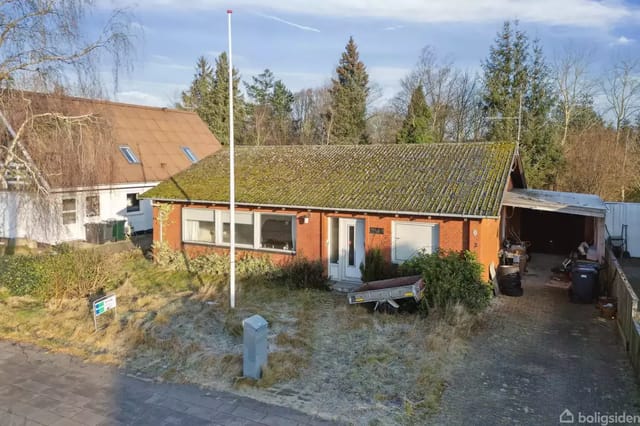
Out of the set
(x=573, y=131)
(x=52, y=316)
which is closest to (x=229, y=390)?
(x=52, y=316)

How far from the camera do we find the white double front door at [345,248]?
46.5 ft

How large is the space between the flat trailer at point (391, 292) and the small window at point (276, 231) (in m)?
4.20

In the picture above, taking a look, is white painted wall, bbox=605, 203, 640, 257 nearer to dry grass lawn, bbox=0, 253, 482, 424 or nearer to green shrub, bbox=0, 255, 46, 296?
dry grass lawn, bbox=0, 253, 482, 424

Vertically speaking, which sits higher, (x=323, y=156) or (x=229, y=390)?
(x=323, y=156)

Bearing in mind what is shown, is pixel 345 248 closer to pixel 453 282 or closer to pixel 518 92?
pixel 453 282

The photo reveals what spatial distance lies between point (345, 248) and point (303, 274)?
1.51 meters

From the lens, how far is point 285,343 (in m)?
9.32

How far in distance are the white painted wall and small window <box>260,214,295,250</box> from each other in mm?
14418

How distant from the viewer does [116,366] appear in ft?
27.8

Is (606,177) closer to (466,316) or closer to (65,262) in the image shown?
(466,316)

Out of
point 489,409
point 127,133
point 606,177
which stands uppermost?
point 127,133

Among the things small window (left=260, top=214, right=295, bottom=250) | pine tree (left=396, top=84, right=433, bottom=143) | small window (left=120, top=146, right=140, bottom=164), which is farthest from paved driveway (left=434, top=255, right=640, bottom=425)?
pine tree (left=396, top=84, right=433, bottom=143)

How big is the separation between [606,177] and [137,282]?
1034 inches

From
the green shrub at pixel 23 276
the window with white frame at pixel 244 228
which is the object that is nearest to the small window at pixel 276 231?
the window with white frame at pixel 244 228
